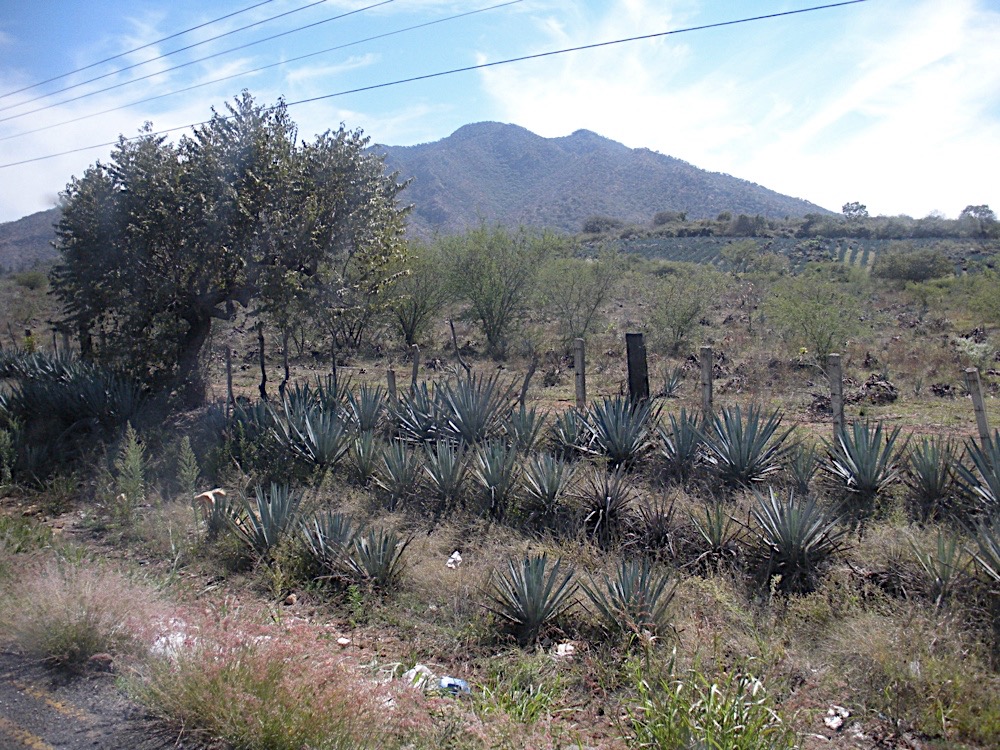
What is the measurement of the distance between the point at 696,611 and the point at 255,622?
317 centimetres

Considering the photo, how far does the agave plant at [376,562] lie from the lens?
6.20 meters

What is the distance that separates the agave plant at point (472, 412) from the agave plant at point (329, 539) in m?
3.18

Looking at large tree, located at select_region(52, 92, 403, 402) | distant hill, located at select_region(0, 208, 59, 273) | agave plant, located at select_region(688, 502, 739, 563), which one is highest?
distant hill, located at select_region(0, 208, 59, 273)

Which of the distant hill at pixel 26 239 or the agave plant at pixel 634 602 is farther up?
the distant hill at pixel 26 239

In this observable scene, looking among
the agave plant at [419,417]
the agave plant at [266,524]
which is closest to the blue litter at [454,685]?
the agave plant at [266,524]

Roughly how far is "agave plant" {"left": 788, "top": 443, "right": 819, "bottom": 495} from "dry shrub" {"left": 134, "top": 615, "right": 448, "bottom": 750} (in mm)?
5133

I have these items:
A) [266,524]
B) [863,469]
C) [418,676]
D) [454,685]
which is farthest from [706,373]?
[418,676]

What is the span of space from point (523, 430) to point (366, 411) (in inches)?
104

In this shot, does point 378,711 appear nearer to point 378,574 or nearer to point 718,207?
point 378,574

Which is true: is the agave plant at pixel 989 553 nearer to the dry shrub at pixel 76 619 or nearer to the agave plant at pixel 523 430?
the agave plant at pixel 523 430

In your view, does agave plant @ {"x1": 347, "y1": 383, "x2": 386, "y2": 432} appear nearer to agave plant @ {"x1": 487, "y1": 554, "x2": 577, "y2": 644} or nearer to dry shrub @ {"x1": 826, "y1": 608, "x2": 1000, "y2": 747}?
agave plant @ {"x1": 487, "y1": 554, "x2": 577, "y2": 644}

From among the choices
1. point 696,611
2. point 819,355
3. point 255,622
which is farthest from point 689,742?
point 819,355

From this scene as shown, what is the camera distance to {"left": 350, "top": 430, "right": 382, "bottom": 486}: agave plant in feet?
30.3

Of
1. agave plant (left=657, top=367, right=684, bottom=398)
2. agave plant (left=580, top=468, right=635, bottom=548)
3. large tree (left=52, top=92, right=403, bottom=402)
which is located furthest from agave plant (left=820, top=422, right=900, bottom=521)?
large tree (left=52, top=92, right=403, bottom=402)
